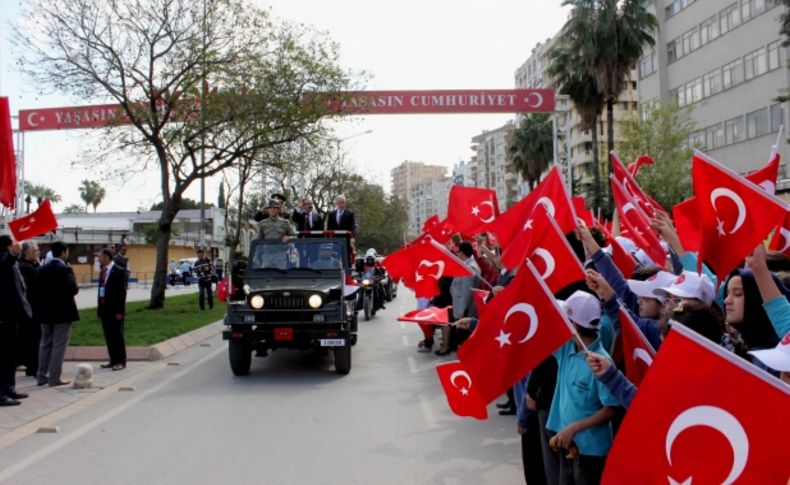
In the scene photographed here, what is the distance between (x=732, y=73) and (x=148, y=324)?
3404 cm

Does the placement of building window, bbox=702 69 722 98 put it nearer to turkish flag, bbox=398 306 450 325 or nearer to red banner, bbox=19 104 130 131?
red banner, bbox=19 104 130 131

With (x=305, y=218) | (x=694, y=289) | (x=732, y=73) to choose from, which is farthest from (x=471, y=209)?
(x=732, y=73)

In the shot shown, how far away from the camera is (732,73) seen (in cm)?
3822

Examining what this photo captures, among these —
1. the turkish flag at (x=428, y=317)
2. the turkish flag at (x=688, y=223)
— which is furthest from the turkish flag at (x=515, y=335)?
the turkish flag at (x=428, y=317)

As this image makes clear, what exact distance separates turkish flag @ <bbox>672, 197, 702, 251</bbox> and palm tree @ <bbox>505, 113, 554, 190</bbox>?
4659cm

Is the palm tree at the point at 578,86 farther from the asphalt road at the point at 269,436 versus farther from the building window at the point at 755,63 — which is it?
the asphalt road at the point at 269,436

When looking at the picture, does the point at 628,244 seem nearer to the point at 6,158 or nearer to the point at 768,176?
the point at 768,176

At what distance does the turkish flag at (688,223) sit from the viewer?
599cm

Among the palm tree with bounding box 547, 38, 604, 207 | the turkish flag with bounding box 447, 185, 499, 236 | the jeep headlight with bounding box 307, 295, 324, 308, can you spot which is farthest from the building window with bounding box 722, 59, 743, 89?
the jeep headlight with bounding box 307, 295, 324, 308

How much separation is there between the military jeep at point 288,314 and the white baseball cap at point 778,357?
25.1 ft

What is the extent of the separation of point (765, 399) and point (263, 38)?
19.0 metres

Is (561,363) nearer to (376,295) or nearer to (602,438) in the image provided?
(602,438)

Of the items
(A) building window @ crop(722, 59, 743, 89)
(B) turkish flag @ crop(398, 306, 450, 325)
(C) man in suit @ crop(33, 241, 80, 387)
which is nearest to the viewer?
(B) turkish flag @ crop(398, 306, 450, 325)

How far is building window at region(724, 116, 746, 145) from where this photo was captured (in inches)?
1464
